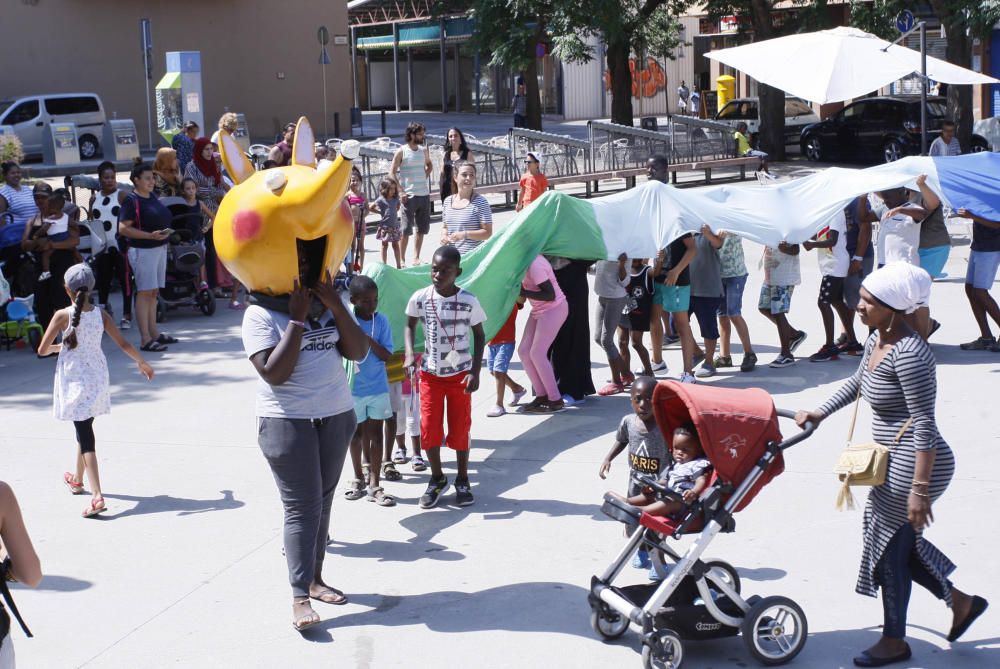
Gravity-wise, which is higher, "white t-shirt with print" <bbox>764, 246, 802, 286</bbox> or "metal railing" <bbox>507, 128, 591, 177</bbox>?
"metal railing" <bbox>507, 128, 591, 177</bbox>

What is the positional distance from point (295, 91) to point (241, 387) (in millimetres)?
30551

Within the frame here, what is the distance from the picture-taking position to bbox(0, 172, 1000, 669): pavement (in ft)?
18.3

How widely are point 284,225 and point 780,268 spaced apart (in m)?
6.24

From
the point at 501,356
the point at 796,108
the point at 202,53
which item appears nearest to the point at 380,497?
the point at 501,356

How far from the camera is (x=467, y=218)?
491 inches

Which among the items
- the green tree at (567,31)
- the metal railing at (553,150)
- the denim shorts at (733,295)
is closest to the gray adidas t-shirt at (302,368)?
the denim shorts at (733,295)

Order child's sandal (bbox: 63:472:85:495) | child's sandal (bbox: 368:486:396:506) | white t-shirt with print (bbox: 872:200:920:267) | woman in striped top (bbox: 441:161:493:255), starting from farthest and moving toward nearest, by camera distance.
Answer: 1. woman in striped top (bbox: 441:161:493:255)
2. white t-shirt with print (bbox: 872:200:920:267)
3. child's sandal (bbox: 63:472:85:495)
4. child's sandal (bbox: 368:486:396:506)

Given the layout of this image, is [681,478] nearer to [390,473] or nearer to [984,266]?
[390,473]

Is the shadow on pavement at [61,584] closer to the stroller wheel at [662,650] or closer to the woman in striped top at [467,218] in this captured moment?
the stroller wheel at [662,650]

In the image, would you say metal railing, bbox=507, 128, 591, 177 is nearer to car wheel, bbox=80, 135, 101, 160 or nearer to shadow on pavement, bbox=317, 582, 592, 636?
car wheel, bbox=80, 135, 101, 160

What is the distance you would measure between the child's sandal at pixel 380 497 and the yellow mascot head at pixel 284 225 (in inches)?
86.2

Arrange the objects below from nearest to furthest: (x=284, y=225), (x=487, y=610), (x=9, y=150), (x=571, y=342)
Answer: (x=284, y=225) → (x=487, y=610) → (x=571, y=342) → (x=9, y=150)

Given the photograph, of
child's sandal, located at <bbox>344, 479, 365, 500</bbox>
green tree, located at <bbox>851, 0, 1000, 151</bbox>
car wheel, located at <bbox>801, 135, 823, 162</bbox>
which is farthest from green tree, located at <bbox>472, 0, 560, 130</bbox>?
child's sandal, located at <bbox>344, 479, 365, 500</bbox>

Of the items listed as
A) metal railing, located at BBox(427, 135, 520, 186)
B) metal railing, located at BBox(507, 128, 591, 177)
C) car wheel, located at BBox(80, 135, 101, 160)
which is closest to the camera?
metal railing, located at BBox(427, 135, 520, 186)
